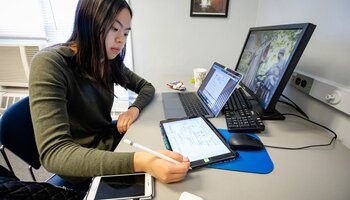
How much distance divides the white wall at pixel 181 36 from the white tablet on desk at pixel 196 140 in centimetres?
89

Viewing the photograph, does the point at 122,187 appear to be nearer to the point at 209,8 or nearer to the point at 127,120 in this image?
the point at 127,120

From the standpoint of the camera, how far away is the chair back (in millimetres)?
708

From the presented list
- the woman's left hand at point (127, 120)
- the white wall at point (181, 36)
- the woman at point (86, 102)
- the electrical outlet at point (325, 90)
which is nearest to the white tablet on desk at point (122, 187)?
the woman at point (86, 102)

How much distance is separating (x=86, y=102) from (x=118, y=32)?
322 millimetres

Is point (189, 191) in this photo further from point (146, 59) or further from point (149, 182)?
point (146, 59)

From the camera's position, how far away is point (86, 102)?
2.60 ft

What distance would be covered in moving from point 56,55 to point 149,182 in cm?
55

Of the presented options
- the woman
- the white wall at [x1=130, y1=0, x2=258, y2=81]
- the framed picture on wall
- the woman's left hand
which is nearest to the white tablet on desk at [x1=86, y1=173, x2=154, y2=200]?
the woman

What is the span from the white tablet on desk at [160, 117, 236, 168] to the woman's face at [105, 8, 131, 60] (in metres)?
0.38

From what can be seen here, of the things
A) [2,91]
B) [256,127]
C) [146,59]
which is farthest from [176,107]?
[2,91]

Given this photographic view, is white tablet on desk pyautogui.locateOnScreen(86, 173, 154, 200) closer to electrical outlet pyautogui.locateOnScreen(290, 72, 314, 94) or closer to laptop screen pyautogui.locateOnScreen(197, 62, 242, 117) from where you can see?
laptop screen pyautogui.locateOnScreen(197, 62, 242, 117)

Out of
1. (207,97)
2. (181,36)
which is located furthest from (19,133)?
(181,36)

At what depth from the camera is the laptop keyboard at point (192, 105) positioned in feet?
2.93

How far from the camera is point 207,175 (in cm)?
52
